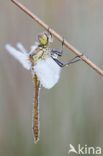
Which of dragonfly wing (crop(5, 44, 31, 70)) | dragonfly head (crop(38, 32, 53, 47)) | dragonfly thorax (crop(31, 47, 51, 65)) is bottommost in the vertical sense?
dragonfly wing (crop(5, 44, 31, 70))

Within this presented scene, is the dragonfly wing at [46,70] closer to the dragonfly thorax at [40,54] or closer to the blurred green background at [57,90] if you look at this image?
the dragonfly thorax at [40,54]

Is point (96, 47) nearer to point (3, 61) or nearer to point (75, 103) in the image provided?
point (75, 103)

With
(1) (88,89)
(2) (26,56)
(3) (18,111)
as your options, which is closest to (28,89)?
(3) (18,111)

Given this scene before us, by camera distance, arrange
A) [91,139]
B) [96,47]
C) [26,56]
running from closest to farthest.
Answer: [26,56] < [91,139] < [96,47]

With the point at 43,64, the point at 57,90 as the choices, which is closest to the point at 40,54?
the point at 43,64

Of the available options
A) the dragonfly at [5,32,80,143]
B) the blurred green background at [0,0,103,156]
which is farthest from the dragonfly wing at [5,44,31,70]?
the blurred green background at [0,0,103,156]

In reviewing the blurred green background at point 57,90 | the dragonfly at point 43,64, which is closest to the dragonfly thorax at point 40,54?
the dragonfly at point 43,64

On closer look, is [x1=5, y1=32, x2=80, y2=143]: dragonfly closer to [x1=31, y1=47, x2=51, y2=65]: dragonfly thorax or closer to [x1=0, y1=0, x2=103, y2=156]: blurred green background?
[x1=31, y1=47, x2=51, y2=65]: dragonfly thorax
